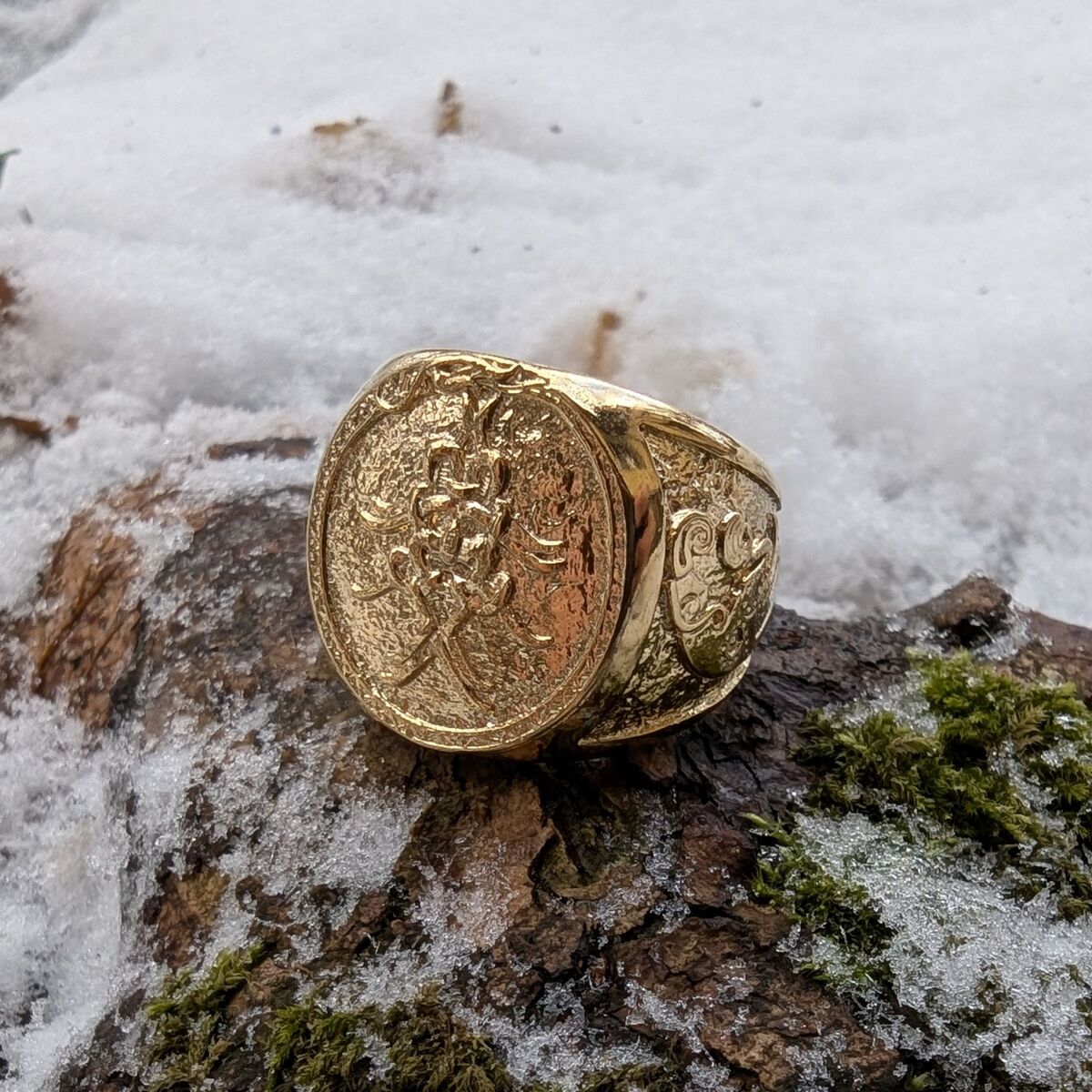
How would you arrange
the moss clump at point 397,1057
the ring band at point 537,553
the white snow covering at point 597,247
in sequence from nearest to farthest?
the moss clump at point 397,1057 → the ring band at point 537,553 → the white snow covering at point 597,247

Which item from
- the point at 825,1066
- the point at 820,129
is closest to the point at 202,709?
the point at 825,1066

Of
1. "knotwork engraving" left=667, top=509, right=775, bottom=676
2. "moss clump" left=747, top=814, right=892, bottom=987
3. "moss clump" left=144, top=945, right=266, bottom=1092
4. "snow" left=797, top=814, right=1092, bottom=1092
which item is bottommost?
"moss clump" left=144, top=945, right=266, bottom=1092

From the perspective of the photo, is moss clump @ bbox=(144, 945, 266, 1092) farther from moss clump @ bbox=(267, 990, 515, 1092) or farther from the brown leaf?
the brown leaf

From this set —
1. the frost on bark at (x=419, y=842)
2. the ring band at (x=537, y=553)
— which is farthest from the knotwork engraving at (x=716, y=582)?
the frost on bark at (x=419, y=842)

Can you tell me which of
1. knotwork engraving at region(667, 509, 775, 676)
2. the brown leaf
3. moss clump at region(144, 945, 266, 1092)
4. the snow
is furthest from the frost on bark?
the brown leaf

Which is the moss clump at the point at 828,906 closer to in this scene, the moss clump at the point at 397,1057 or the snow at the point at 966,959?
the snow at the point at 966,959

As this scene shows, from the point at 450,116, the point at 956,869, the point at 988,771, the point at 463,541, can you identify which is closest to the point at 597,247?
the point at 450,116

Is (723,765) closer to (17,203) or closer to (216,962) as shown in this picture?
(216,962)
